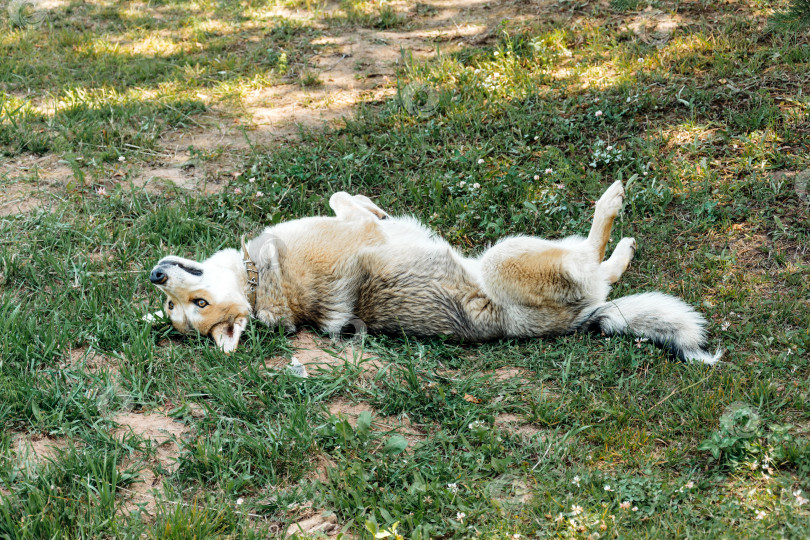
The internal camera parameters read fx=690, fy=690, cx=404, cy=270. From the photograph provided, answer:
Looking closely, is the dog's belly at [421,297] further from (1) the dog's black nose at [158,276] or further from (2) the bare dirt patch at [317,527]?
(2) the bare dirt patch at [317,527]

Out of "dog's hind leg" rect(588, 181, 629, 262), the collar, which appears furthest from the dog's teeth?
"dog's hind leg" rect(588, 181, 629, 262)

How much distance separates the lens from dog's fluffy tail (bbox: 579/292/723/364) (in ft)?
14.6

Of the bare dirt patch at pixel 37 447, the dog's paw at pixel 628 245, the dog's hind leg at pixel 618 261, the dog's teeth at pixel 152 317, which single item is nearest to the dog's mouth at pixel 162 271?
the dog's teeth at pixel 152 317

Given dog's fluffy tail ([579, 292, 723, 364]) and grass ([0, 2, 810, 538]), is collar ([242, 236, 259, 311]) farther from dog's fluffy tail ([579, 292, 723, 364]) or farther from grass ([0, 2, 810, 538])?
dog's fluffy tail ([579, 292, 723, 364])

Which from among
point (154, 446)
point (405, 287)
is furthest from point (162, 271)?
point (405, 287)

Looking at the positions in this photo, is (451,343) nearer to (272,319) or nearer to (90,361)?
(272,319)

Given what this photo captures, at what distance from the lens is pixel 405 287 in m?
5.02

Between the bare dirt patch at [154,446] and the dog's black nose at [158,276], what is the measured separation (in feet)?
2.99

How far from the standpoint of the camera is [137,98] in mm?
7676

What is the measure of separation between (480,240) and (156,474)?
317 centimetres

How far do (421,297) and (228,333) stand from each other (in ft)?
4.65

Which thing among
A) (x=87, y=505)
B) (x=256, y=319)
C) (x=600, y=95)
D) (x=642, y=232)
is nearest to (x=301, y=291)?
(x=256, y=319)

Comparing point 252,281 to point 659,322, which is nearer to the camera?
point 659,322

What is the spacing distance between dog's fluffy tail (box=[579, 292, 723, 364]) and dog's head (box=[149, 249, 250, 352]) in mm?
2480
